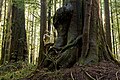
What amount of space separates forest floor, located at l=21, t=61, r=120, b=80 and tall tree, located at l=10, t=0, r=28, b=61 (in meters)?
5.63

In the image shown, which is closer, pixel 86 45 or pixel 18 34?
pixel 86 45

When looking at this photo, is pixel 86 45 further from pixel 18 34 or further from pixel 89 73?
pixel 18 34

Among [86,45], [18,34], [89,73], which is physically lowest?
[89,73]

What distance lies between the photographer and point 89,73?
5.41 meters

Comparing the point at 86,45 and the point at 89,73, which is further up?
the point at 86,45

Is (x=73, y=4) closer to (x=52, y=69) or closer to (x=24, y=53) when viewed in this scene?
(x=52, y=69)

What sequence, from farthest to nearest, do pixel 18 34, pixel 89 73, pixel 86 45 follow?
pixel 18 34 → pixel 86 45 → pixel 89 73

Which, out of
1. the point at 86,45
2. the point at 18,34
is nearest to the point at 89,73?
the point at 86,45

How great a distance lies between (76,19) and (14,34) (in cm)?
584

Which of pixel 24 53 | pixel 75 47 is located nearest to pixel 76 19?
pixel 75 47

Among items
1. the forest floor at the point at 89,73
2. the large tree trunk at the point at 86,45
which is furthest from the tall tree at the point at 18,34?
the forest floor at the point at 89,73

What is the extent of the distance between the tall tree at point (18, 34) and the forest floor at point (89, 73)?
563 cm

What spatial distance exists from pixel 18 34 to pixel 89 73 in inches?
296

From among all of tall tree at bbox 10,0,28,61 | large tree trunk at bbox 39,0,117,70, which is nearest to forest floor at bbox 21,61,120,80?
large tree trunk at bbox 39,0,117,70
